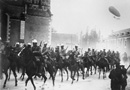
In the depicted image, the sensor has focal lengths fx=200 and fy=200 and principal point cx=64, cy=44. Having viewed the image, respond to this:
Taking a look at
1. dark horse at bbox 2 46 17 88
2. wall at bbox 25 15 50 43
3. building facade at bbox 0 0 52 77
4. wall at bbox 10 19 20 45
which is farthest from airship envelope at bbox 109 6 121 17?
wall at bbox 25 15 50 43

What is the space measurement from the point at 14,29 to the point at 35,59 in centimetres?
1870

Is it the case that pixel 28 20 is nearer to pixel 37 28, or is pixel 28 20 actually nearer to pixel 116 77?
pixel 37 28

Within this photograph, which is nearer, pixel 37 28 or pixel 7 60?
pixel 7 60

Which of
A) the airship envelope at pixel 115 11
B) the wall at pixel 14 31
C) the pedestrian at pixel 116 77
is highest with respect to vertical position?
the airship envelope at pixel 115 11

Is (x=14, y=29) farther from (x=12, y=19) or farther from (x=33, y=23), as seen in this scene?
(x=33, y=23)

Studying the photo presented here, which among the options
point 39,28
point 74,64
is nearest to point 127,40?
point 39,28

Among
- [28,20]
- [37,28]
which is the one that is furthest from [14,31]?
[37,28]

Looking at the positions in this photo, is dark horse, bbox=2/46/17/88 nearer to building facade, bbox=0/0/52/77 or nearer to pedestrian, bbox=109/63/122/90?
pedestrian, bbox=109/63/122/90

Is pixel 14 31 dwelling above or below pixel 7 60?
above

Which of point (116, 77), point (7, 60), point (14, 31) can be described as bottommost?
point (116, 77)

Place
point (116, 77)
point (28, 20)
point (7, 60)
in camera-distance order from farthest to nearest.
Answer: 1. point (28, 20)
2. point (7, 60)
3. point (116, 77)

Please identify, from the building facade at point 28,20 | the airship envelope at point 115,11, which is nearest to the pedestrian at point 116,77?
the airship envelope at point 115,11

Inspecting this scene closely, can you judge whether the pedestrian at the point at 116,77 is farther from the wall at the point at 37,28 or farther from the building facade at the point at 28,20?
the wall at the point at 37,28

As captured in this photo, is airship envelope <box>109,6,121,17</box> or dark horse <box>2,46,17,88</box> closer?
dark horse <box>2,46,17,88</box>
